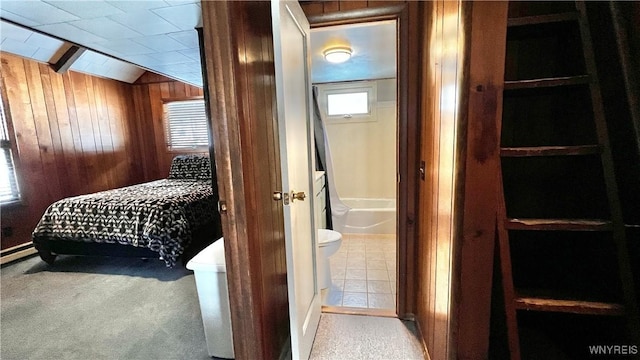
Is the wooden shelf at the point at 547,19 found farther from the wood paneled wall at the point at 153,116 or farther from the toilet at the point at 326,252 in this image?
the wood paneled wall at the point at 153,116

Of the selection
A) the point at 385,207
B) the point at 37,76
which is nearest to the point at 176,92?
the point at 37,76

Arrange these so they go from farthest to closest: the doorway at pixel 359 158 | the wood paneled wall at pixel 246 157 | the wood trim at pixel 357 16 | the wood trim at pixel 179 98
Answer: the wood trim at pixel 179 98 → the doorway at pixel 359 158 → the wood trim at pixel 357 16 → the wood paneled wall at pixel 246 157

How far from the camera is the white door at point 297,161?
118 centimetres

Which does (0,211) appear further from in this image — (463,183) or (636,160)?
(636,160)

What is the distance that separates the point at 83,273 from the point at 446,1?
371cm

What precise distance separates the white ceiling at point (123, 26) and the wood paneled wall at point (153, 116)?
1808 millimetres

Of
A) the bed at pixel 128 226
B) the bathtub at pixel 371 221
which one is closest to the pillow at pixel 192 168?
the bed at pixel 128 226

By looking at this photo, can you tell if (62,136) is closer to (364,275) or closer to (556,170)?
(364,275)

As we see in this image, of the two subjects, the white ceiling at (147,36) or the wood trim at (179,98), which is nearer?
the white ceiling at (147,36)

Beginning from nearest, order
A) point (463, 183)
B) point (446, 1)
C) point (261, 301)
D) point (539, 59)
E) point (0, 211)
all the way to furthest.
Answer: point (463, 183), point (446, 1), point (539, 59), point (261, 301), point (0, 211)

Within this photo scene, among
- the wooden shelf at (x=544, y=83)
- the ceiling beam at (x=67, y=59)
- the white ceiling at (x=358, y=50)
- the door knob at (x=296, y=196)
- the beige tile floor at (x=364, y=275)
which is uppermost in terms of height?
the ceiling beam at (x=67, y=59)

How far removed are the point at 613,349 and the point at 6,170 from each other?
5.22 m

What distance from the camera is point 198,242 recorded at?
2.90 metres

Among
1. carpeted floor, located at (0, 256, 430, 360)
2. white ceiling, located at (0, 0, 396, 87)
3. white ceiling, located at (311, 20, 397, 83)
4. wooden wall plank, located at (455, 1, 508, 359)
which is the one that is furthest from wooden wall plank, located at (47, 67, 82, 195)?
wooden wall plank, located at (455, 1, 508, 359)
